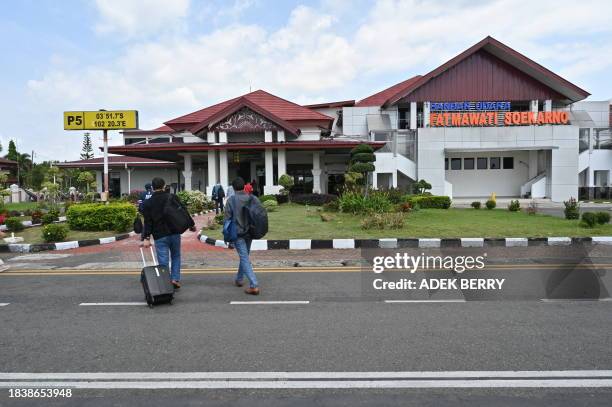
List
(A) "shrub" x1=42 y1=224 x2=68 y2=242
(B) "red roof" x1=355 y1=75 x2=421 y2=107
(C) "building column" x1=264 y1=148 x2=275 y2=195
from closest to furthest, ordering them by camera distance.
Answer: (A) "shrub" x1=42 y1=224 x2=68 y2=242, (C) "building column" x1=264 y1=148 x2=275 y2=195, (B) "red roof" x1=355 y1=75 x2=421 y2=107

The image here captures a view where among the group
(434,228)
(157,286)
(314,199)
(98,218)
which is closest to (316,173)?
(314,199)

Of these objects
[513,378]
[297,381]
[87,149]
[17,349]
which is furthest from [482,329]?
[87,149]

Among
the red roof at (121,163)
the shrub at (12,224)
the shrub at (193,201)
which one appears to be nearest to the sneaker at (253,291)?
the shrub at (12,224)

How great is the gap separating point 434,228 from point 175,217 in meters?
8.86

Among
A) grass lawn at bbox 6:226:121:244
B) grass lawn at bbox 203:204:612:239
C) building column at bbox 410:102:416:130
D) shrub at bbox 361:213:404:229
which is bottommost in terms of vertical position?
grass lawn at bbox 6:226:121:244

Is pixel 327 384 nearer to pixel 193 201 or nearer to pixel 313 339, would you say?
pixel 313 339

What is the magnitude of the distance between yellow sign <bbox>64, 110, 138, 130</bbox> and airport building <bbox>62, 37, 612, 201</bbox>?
565 cm

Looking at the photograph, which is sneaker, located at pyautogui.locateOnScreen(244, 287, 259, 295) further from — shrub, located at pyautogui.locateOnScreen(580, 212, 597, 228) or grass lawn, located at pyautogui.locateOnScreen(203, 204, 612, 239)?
shrub, located at pyautogui.locateOnScreen(580, 212, 597, 228)

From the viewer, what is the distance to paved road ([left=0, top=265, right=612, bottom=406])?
10.6 feet

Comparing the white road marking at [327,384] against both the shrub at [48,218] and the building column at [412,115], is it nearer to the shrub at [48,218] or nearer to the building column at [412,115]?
the shrub at [48,218]

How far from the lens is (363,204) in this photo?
16500 mm

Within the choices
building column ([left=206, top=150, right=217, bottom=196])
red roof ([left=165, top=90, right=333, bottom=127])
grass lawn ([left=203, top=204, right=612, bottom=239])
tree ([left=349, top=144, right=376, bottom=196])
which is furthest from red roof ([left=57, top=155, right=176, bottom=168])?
grass lawn ([left=203, top=204, right=612, bottom=239])

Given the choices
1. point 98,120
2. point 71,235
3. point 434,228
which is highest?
point 98,120

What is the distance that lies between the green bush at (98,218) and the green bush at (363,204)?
7.80 metres
